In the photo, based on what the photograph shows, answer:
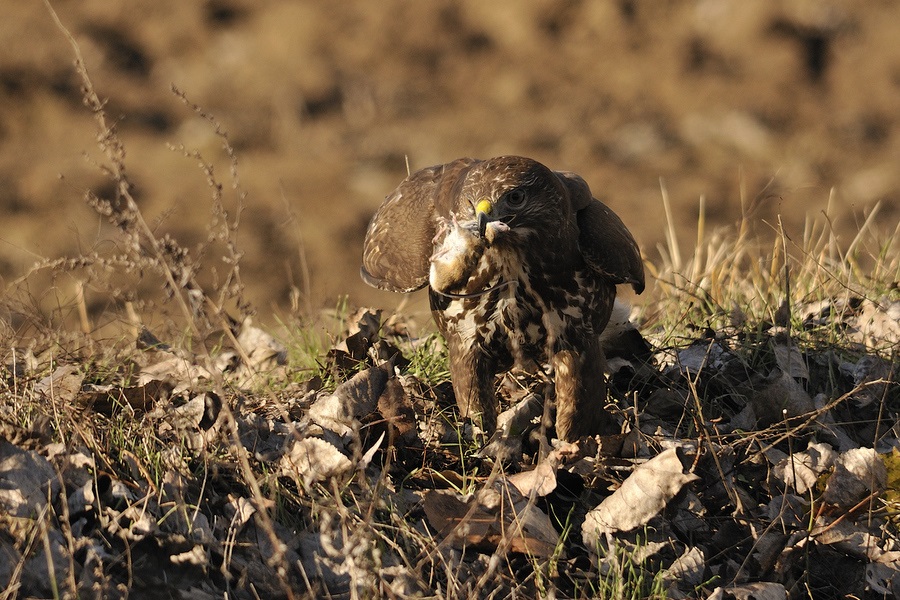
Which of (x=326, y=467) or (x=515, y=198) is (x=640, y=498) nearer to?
(x=326, y=467)

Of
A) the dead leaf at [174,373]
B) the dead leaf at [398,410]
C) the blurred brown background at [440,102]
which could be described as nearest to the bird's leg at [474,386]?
the dead leaf at [398,410]

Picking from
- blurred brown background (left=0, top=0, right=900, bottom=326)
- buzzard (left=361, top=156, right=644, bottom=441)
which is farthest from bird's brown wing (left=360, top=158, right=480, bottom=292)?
blurred brown background (left=0, top=0, right=900, bottom=326)

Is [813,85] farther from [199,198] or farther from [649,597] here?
[649,597]

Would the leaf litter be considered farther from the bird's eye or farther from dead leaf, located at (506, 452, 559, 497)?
the bird's eye

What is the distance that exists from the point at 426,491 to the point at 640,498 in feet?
2.34

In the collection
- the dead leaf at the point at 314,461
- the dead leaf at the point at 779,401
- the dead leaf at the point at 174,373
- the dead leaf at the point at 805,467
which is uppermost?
the dead leaf at the point at 174,373

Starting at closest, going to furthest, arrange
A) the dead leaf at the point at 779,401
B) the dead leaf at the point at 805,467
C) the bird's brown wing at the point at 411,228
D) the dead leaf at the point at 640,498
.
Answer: the dead leaf at the point at 640,498 → the dead leaf at the point at 805,467 → the dead leaf at the point at 779,401 → the bird's brown wing at the point at 411,228

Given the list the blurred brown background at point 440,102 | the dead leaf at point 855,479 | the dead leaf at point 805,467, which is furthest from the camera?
the blurred brown background at point 440,102

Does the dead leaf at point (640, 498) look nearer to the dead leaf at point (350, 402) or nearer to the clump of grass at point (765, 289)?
the dead leaf at point (350, 402)

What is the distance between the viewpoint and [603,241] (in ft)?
13.6

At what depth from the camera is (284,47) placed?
16.3 metres

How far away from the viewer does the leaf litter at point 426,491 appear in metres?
3.01

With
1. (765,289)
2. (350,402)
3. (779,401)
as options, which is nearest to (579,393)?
(779,401)

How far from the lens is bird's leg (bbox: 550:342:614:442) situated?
4.02 m
